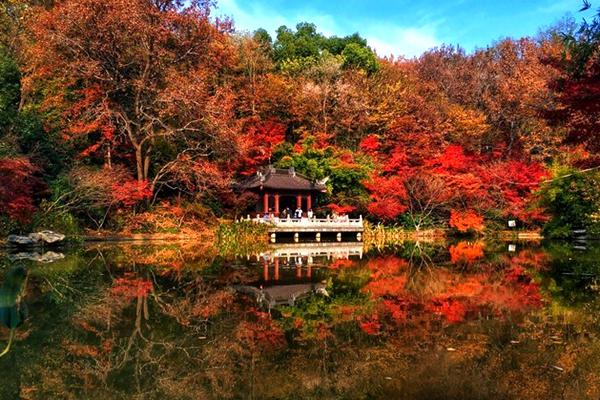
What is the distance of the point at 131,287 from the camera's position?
9.45 meters

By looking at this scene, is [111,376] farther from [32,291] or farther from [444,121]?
[444,121]

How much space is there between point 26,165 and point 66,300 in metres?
12.0

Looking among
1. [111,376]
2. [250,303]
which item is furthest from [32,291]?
[111,376]

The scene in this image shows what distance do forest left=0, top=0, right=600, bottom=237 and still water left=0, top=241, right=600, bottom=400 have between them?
9970 millimetres

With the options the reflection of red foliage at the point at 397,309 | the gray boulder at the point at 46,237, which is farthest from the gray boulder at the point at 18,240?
the reflection of red foliage at the point at 397,309

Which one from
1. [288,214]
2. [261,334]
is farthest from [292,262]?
[288,214]

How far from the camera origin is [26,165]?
1827 cm

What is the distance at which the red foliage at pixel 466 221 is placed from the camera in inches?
1105

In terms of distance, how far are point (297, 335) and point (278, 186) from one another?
65.3 ft

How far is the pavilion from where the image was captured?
1021 inches

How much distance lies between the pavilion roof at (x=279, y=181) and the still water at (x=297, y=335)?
46.7 feet

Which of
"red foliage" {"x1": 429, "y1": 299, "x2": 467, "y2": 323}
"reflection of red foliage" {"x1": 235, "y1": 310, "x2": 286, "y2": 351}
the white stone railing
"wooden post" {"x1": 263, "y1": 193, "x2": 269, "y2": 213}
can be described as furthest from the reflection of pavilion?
"wooden post" {"x1": 263, "y1": 193, "x2": 269, "y2": 213}

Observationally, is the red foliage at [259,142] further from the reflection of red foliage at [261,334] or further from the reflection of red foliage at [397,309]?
the reflection of red foliage at [261,334]

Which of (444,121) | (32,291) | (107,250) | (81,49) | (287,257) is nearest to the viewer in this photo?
(32,291)
